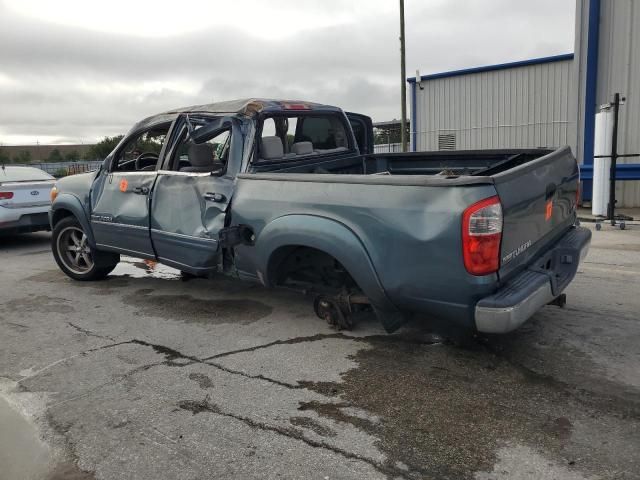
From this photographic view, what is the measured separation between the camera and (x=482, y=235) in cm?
317

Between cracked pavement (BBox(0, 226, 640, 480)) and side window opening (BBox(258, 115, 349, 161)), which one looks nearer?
cracked pavement (BBox(0, 226, 640, 480))

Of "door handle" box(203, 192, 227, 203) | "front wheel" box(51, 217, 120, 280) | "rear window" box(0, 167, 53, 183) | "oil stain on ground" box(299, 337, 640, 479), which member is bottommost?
"oil stain on ground" box(299, 337, 640, 479)

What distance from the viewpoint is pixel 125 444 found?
2.95 m

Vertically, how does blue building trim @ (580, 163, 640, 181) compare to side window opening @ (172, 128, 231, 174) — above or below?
below

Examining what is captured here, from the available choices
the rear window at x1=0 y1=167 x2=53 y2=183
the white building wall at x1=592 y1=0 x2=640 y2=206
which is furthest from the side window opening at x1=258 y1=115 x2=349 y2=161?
the white building wall at x1=592 y1=0 x2=640 y2=206

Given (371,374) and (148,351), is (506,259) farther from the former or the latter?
(148,351)

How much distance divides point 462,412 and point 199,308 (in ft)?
9.73

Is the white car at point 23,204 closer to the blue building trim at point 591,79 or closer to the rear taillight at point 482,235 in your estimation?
the rear taillight at point 482,235

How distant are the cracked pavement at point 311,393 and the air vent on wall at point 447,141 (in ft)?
38.2

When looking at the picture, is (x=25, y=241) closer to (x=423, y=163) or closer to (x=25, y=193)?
(x=25, y=193)

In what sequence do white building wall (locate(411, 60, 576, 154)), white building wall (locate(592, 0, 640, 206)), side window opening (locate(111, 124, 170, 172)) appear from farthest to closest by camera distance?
white building wall (locate(411, 60, 576, 154))
white building wall (locate(592, 0, 640, 206))
side window opening (locate(111, 124, 170, 172))

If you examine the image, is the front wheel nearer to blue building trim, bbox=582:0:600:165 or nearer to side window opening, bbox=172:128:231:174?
side window opening, bbox=172:128:231:174

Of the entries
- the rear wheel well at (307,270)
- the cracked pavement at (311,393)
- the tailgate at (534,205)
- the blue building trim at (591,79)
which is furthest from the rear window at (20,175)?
the blue building trim at (591,79)

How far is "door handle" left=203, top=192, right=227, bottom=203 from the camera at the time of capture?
4533 mm
